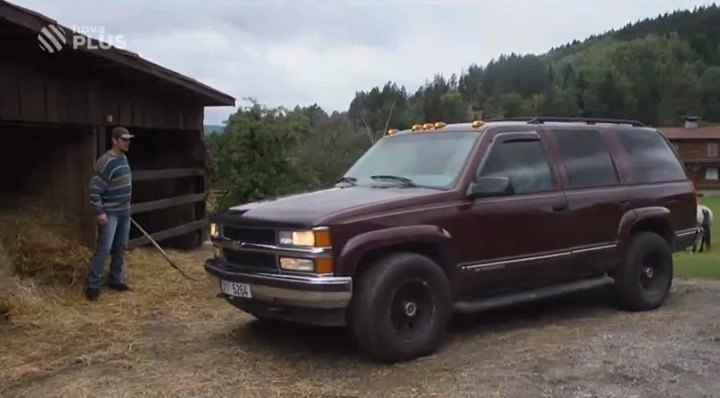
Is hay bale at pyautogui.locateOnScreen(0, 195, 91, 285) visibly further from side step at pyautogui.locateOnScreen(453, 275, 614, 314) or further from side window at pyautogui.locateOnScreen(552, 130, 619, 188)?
side window at pyautogui.locateOnScreen(552, 130, 619, 188)

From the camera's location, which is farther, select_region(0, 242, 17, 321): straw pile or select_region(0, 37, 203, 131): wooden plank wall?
select_region(0, 37, 203, 131): wooden plank wall

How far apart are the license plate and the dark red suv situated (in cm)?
1

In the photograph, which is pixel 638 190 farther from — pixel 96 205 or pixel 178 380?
pixel 96 205

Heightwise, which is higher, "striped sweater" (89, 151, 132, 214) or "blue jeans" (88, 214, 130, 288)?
"striped sweater" (89, 151, 132, 214)

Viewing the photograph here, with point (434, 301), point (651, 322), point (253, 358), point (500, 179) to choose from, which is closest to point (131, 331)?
point (253, 358)

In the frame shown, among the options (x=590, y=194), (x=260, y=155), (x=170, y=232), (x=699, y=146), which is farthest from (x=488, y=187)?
(x=699, y=146)

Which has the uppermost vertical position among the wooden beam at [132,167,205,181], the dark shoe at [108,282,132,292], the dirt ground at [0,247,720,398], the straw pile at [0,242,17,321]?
the wooden beam at [132,167,205,181]

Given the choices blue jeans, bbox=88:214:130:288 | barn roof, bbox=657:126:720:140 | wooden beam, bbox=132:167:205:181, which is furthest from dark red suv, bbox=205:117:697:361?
barn roof, bbox=657:126:720:140

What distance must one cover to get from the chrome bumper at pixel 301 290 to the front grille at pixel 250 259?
0.08 metres

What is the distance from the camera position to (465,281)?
249 inches

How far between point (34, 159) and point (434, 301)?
235 inches

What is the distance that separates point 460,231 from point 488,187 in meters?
0.46

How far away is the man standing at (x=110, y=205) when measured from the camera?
7.96 m

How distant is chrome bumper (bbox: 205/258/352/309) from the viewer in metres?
5.48
